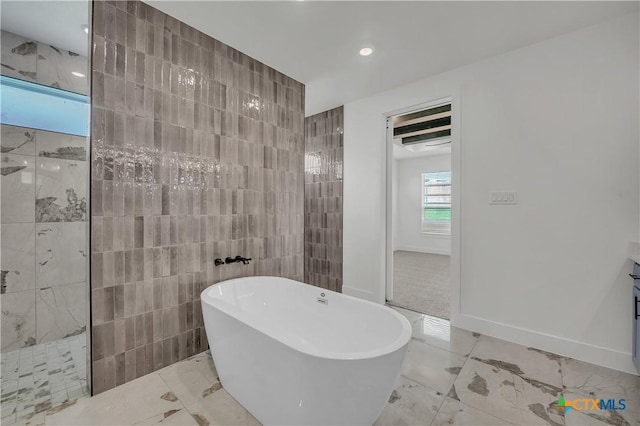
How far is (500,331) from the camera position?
8.05 feet

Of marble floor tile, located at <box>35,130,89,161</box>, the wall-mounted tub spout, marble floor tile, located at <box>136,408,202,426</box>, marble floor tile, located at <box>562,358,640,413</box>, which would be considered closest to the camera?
marble floor tile, located at <box>136,408,202,426</box>

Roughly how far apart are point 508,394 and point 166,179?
8.90ft

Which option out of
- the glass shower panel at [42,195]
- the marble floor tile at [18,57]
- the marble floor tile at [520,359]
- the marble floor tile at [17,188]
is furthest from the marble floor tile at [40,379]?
the marble floor tile at [520,359]

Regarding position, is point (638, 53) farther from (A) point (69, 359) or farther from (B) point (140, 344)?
(A) point (69, 359)

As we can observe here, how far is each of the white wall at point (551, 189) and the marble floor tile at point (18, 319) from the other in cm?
370

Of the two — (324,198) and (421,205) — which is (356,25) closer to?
(324,198)

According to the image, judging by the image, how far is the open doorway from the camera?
4398mm

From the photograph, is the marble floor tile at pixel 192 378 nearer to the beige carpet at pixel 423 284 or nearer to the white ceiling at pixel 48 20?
the beige carpet at pixel 423 284

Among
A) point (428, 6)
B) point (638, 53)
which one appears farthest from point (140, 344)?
point (638, 53)

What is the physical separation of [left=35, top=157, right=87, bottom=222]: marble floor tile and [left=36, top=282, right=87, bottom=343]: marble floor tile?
61 cm

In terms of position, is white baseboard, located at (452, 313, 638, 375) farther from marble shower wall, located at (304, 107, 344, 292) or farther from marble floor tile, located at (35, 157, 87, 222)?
marble floor tile, located at (35, 157, 87, 222)

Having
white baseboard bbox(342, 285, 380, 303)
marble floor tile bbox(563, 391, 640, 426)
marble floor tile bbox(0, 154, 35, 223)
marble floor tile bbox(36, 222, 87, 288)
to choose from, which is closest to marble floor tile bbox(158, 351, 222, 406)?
marble floor tile bbox(36, 222, 87, 288)

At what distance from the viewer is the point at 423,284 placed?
163 inches

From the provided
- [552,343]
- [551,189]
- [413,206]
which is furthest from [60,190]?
[413,206]
